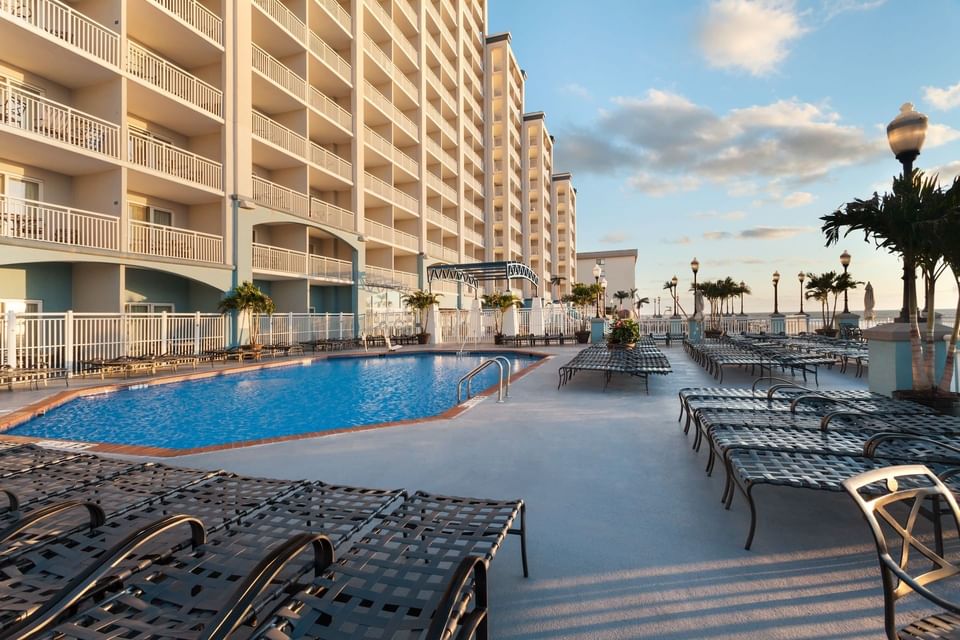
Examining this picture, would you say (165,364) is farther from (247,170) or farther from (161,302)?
(247,170)

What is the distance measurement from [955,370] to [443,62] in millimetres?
35386

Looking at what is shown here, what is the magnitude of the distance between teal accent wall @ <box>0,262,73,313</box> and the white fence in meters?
2.10

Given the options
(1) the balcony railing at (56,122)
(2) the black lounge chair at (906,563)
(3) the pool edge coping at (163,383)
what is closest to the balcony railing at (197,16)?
(1) the balcony railing at (56,122)

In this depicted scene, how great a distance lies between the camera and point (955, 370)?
217 inches

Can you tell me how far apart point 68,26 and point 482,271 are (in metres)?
18.3

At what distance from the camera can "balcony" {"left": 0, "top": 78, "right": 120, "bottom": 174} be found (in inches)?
446

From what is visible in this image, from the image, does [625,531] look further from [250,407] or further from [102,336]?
[102,336]

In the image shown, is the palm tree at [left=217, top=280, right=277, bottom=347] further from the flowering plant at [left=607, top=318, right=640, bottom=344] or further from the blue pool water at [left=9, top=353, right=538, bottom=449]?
the flowering plant at [left=607, top=318, right=640, bottom=344]

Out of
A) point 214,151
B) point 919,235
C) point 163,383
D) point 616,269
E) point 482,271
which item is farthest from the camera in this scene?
point 616,269

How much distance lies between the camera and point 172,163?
50.2ft

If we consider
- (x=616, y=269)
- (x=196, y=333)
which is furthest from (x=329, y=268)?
(x=616, y=269)

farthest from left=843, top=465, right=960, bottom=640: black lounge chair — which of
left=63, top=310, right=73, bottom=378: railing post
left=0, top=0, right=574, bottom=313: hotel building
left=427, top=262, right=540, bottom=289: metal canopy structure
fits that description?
left=427, top=262, right=540, bottom=289: metal canopy structure

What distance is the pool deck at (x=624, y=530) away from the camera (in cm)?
212

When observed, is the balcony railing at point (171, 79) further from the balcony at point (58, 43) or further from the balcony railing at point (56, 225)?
the balcony railing at point (56, 225)
